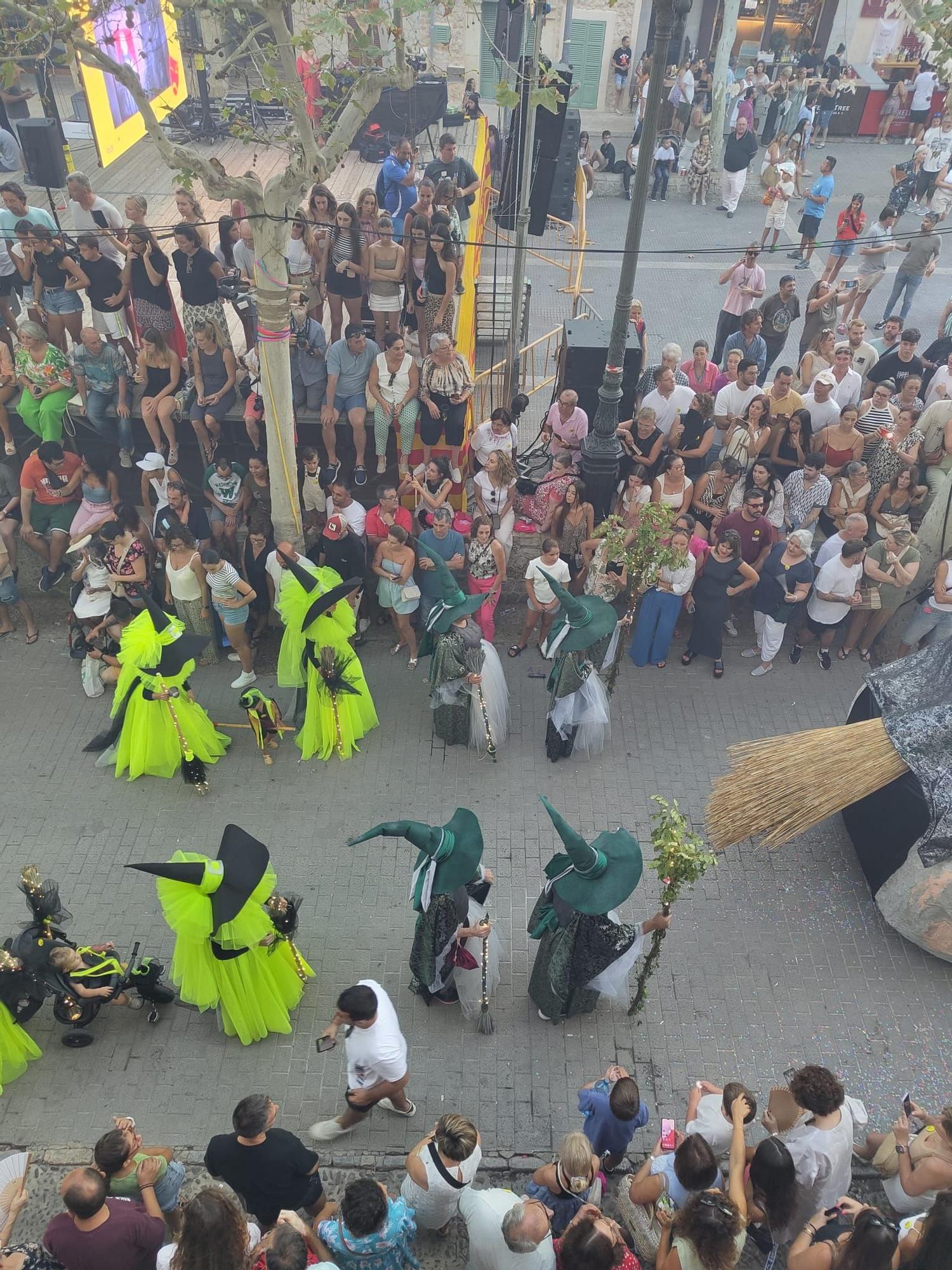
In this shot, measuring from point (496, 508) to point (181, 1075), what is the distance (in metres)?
5.41

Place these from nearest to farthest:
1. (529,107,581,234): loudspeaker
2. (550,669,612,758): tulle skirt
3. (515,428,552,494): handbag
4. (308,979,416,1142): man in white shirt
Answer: (308,979,416,1142): man in white shirt
(550,669,612,758): tulle skirt
(515,428,552,494): handbag
(529,107,581,234): loudspeaker

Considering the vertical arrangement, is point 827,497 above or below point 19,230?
below

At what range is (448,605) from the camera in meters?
7.38

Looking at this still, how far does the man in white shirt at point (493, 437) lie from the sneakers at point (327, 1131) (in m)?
5.76

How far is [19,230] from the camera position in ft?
30.1

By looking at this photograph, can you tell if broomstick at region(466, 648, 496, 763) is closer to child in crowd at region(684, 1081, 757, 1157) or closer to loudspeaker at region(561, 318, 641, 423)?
child in crowd at region(684, 1081, 757, 1157)

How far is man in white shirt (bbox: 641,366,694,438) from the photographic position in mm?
9312

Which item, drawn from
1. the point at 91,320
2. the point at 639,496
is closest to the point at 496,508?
the point at 639,496

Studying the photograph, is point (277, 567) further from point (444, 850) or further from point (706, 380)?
point (706, 380)

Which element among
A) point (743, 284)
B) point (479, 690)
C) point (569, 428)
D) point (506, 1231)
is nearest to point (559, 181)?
point (743, 284)

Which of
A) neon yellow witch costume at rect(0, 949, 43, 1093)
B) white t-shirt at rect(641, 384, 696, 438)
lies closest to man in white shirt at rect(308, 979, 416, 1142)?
neon yellow witch costume at rect(0, 949, 43, 1093)

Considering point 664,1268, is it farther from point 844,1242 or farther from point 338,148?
point 338,148

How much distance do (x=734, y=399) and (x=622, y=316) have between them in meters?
1.84

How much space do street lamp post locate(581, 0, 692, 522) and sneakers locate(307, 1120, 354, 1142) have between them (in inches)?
223
